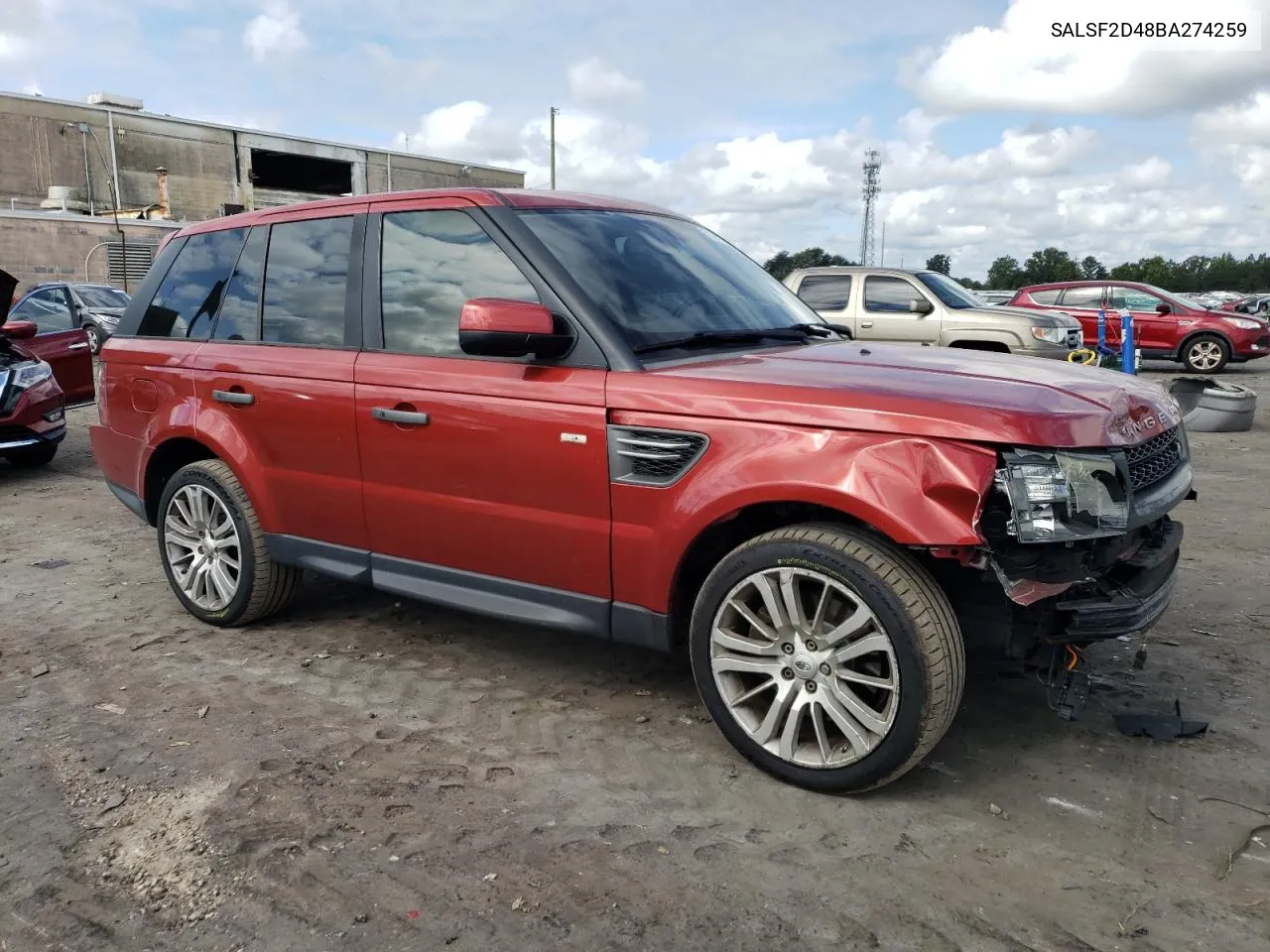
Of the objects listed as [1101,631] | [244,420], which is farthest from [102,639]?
[1101,631]

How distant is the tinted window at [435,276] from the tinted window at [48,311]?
26.9ft

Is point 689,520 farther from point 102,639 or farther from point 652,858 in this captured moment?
point 102,639

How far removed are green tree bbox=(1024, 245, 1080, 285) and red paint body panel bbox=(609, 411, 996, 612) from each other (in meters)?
83.9

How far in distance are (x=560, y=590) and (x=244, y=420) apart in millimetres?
1780

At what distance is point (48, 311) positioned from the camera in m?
11.5

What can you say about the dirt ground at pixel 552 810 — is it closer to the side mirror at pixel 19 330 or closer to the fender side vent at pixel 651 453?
the fender side vent at pixel 651 453

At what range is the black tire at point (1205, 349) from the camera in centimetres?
1762

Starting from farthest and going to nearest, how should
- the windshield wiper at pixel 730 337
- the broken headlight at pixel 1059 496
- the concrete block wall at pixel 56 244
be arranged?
the concrete block wall at pixel 56 244
the windshield wiper at pixel 730 337
the broken headlight at pixel 1059 496

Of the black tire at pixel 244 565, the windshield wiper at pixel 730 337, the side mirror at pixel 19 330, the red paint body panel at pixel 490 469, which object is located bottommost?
the black tire at pixel 244 565

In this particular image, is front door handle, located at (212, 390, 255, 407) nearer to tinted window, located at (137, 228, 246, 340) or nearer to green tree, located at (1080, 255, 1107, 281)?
tinted window, located at (137, 228, 246, 340)

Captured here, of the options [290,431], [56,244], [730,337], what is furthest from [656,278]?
[56,244]

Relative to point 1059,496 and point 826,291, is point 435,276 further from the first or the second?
point 826,291

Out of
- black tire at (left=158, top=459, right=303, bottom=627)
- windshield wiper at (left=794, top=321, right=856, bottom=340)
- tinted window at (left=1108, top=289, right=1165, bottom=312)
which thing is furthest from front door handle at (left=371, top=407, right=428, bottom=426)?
tinted window at (left=1108, top=289, right=1165, bottom=312)

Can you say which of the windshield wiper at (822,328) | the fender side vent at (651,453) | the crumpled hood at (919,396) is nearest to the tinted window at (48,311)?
the windshield wiper at (822,328)
